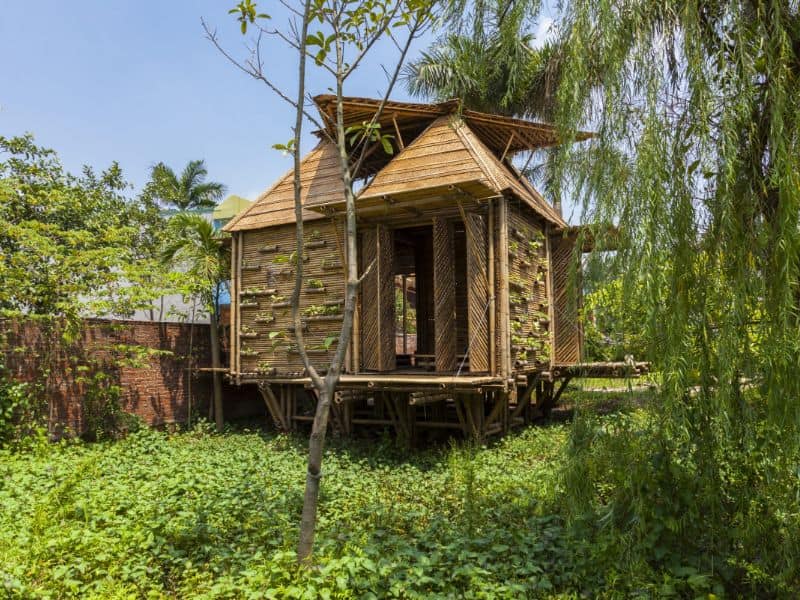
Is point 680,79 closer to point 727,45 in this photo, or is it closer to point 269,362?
point 727,45

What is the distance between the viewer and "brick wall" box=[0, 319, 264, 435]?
8.66 m

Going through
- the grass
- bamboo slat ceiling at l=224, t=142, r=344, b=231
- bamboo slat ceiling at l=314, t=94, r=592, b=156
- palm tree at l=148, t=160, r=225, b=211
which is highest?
palm tree at l=148, t=160, r=225, b=211

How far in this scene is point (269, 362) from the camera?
10211 millimetres

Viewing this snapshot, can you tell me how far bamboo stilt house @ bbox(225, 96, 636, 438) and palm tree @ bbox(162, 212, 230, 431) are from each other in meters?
0.63

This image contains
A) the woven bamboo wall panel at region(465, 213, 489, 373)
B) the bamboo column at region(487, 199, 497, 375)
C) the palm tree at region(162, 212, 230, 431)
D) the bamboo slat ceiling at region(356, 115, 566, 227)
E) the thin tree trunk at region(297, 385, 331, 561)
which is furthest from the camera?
the palm tree at region(162, 212, 230, 431)

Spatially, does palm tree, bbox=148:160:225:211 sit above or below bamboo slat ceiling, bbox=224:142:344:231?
above

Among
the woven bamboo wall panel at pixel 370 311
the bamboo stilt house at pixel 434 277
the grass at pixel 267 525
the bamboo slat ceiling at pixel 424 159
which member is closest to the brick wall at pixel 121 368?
the grass at pixel 267 525

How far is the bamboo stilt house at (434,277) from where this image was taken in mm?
8180

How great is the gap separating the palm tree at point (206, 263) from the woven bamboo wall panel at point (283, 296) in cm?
80

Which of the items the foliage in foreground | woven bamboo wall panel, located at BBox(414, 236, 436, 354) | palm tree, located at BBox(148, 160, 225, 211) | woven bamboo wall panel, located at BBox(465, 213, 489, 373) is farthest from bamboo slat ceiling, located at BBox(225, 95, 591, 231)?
palm tree, located at BBox(148, 160, 225, 211)

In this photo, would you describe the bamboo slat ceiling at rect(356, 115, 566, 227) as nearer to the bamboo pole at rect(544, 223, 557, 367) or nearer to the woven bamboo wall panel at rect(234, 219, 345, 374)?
the bamboo pole at rect(544, 223, 557, 367)

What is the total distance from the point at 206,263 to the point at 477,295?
221 inches

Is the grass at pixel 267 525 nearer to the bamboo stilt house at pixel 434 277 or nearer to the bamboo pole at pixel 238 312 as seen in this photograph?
the bamboo stilt house at pixel 434 277

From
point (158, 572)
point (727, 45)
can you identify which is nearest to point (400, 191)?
point (727, 45)
